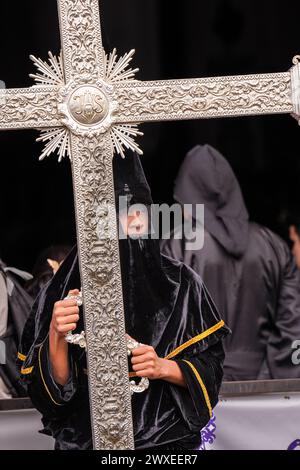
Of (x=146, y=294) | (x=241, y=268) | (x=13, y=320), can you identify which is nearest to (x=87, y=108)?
(x=146, y=294)

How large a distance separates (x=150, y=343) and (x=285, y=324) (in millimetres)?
1120

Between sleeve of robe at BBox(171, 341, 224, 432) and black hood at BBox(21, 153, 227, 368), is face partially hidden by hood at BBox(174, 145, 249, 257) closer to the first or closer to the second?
black hood at BBox(21, 153, 227, 368)

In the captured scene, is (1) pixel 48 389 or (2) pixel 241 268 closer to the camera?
(1) pixel 48 389

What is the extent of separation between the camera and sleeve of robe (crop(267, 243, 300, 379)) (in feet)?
13.7

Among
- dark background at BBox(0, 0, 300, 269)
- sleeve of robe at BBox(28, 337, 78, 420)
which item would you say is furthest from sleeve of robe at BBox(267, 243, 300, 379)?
sleeve of robe at BBox(28, 337, 78, 420)

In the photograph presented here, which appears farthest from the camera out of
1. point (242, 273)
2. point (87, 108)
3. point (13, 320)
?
point (242, 273)

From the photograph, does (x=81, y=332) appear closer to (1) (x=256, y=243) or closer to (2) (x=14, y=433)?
(2) (x=14, y=433)

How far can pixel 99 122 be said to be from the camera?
3.25 metres

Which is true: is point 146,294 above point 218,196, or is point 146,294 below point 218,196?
below

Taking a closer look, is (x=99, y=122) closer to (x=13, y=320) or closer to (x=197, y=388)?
(x=197, y=388)

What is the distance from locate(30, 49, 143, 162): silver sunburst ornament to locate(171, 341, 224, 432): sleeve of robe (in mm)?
716

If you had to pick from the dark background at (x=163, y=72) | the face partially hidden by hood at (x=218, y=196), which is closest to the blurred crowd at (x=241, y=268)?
the face partially hidden by hood at (x=218, y=196)

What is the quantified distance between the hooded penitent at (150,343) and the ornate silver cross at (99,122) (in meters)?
0.10

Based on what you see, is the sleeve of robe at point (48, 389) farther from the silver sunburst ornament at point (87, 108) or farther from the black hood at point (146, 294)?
the silver sunburst ornament at point (87, 108)
